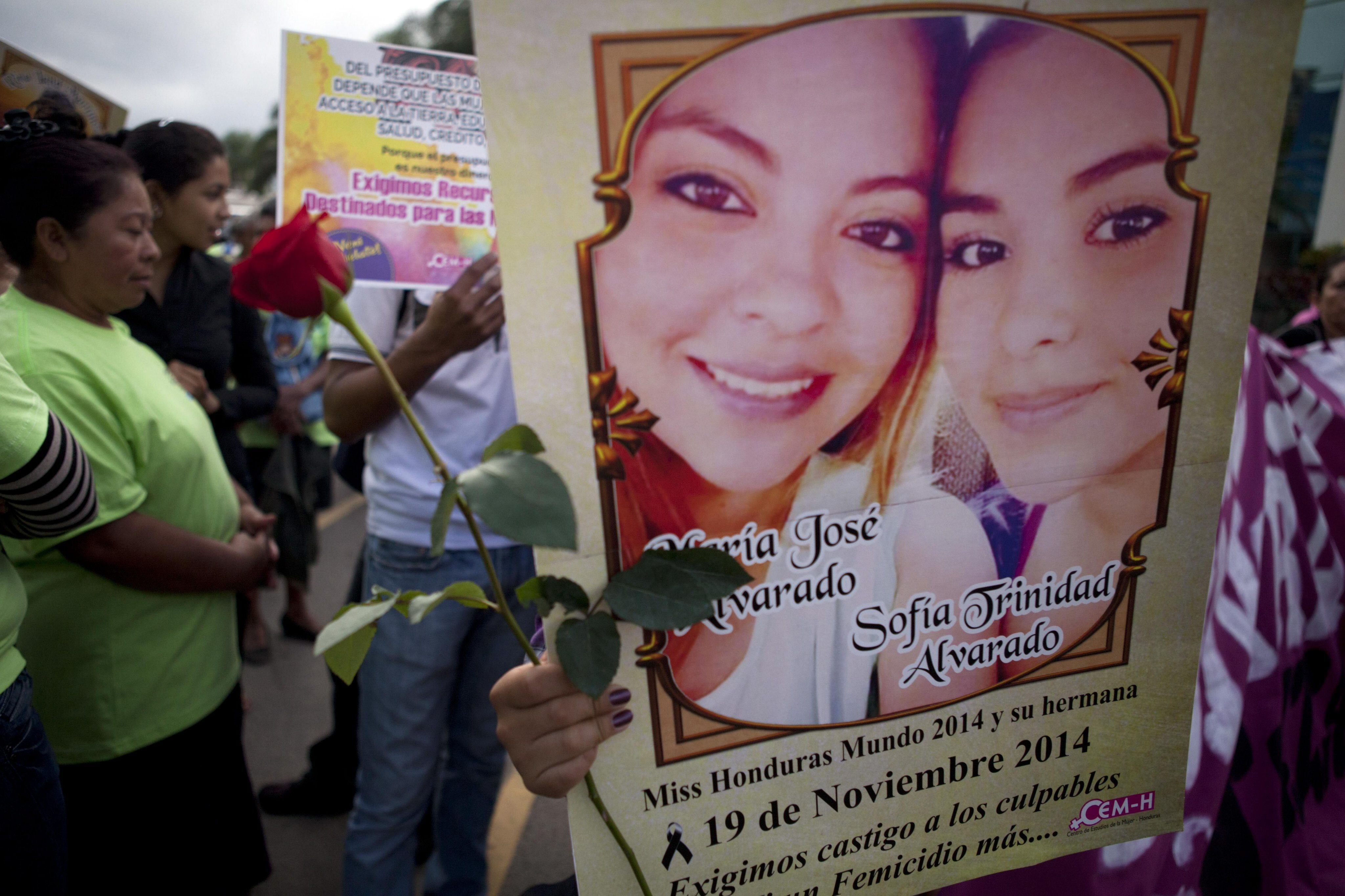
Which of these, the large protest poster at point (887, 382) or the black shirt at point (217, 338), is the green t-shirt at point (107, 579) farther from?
the large protest poster at point (887, 382)

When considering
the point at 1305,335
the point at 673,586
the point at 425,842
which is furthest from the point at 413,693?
the point at 1305,335

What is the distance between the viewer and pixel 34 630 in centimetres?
145

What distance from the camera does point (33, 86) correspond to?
1.52m

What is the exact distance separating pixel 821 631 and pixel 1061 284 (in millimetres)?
395

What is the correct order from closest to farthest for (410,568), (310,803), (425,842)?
(410,568), (425,842), (310,803)

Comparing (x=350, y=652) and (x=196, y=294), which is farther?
(x=196, y=294)

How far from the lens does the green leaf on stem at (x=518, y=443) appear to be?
0.62m

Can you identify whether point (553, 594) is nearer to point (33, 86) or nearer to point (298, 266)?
point (298, 266)

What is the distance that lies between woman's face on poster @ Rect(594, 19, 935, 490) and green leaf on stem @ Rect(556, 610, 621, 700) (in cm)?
16

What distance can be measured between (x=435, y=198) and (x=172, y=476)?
2.37 ft

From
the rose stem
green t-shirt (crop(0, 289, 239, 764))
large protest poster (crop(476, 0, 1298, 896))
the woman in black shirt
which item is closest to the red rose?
the rose stem

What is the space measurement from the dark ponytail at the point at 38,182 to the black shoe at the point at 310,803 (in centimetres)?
186

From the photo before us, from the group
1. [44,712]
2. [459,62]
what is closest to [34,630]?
[44,712]

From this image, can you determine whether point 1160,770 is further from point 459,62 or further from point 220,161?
point 220,161
